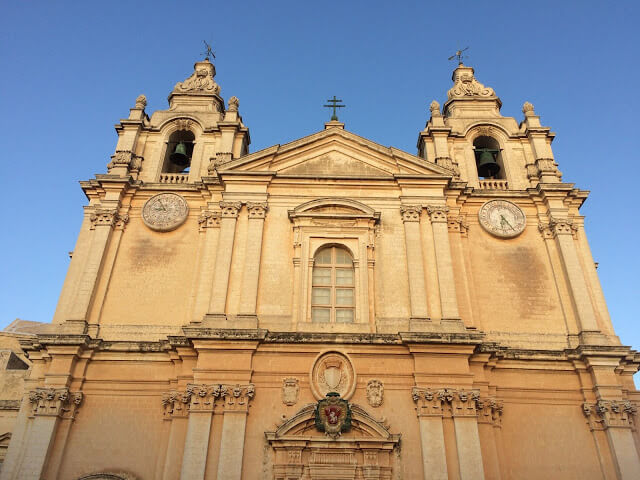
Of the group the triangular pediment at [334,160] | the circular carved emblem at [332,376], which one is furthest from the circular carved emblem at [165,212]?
the circular carved emblem at [332,376]

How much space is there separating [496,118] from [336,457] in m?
14.8

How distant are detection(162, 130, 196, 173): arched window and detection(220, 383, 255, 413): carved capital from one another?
32.9ft

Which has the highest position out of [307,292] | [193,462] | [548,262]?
[548,262]

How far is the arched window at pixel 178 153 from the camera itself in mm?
20719

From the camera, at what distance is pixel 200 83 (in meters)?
23.0

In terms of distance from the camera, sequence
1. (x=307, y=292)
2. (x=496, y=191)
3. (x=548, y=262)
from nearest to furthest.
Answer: (x=307, y=292) → (x=548, y=262) → (x=496, y=191)

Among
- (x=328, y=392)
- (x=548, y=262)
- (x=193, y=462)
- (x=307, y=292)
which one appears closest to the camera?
(x=193, y=462)

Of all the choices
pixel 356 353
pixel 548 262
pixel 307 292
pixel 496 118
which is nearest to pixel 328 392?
pixel 356 353

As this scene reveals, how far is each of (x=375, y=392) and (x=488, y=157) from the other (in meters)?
10.7

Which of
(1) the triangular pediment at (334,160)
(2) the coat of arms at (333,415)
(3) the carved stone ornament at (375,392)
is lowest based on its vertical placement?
(2) the coat of arms at (333,415)

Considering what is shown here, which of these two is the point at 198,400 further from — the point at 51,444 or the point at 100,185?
the point at 100,185

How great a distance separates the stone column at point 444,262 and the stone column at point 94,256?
34.1ft

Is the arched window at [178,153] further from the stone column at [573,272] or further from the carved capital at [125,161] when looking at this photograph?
the stone column at [573,272]

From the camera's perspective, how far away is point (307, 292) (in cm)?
1606
